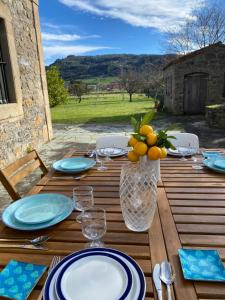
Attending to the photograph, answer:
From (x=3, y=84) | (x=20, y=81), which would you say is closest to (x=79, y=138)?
(x=20, y=81)

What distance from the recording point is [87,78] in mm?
49281

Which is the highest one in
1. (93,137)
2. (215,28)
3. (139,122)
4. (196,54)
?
(215,28)

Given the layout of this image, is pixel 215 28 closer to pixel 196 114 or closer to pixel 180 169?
pixel 196 114

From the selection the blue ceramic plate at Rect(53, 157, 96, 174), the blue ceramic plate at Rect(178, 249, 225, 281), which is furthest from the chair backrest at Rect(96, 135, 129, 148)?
the blue ceramic plate at Rect(178, 249, 225, 281)

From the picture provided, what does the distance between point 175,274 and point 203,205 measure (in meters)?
0.52

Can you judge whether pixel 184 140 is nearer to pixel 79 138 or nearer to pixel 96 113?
pixel 79 138

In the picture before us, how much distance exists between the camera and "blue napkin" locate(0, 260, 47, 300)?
67 cm

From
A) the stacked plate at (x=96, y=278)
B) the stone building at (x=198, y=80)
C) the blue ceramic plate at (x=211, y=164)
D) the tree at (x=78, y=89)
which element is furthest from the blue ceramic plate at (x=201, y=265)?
the tree at (x=78, y=89)

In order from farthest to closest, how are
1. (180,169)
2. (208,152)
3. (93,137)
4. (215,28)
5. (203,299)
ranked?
1. (215,28)
2. (93,137)
3. (208,152)
4. (180,169)
5. (203,299)

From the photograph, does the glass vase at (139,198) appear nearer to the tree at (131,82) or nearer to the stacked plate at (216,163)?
the stacked plate at (216,163)

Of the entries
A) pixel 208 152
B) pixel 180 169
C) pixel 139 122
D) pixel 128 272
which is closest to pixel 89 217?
pixel 128 272

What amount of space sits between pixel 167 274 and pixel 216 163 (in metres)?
1.15

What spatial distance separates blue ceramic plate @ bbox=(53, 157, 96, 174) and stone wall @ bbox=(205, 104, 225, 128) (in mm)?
6600

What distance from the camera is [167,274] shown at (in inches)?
27.9
